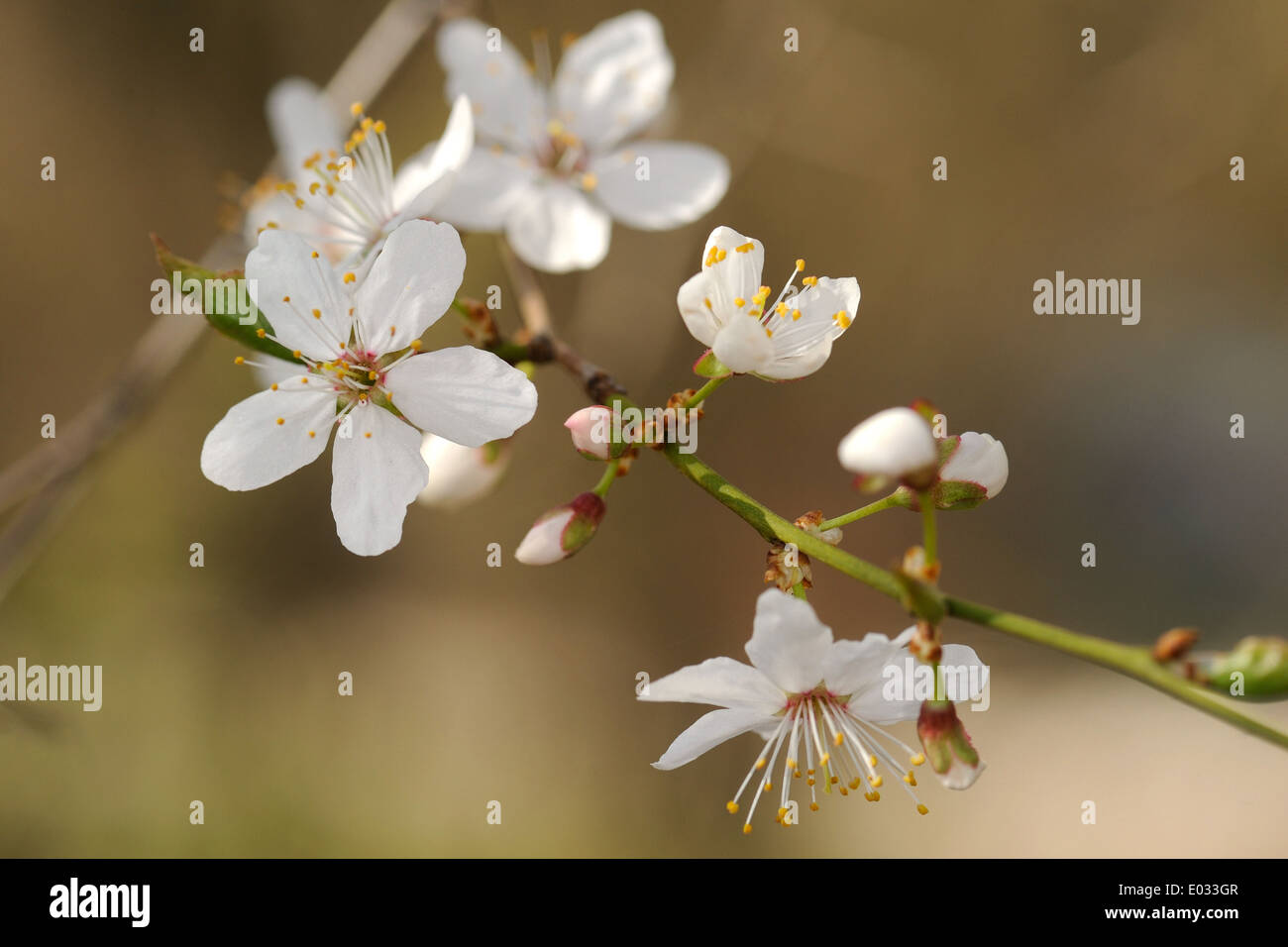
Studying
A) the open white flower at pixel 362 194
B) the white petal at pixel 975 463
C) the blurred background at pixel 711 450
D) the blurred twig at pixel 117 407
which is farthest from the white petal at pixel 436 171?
the blurred background at pixel 711 450

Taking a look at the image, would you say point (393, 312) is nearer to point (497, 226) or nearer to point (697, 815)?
point (497, 226)

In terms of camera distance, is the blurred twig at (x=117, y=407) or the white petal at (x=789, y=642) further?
the blurred twig at (x=117, y=407)

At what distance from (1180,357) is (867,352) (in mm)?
1202

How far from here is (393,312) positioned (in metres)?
1.25

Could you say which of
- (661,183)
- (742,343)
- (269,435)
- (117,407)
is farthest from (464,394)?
(117,407)

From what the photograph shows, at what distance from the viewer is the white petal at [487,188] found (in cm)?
173

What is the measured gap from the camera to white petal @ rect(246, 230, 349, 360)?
1200mm

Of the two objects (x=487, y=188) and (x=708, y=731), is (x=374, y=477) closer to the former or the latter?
(x=708, y=731)

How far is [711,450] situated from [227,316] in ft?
8.58

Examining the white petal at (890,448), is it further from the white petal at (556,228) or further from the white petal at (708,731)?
the white petal at (556,228)

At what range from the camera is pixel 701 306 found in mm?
1207

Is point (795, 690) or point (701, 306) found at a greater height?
point (701, 306)

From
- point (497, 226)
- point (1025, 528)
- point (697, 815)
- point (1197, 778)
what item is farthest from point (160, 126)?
point (1197, 778)

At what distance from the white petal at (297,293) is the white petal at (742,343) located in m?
0.49
